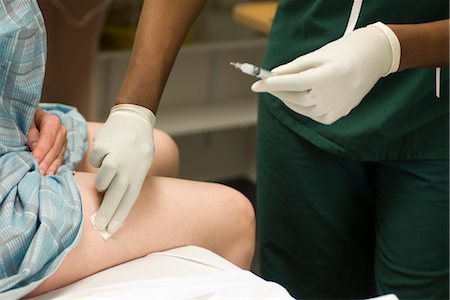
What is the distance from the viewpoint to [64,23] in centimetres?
214

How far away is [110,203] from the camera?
1024 millimetres

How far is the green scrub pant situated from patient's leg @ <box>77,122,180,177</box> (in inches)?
7.9

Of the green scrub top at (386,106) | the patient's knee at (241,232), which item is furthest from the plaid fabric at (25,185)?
the green scrub top at (386,106)

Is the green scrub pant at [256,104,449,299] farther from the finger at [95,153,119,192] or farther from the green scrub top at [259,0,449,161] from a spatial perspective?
the finger at [95,153,119,192]

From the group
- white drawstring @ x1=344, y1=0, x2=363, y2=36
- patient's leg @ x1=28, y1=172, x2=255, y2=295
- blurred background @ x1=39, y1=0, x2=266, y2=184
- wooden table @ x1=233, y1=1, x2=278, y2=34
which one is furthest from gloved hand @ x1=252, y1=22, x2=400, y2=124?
blurred background @ x1=39, y1=0, x2=266, y2=184

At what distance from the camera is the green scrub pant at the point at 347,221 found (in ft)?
4.31

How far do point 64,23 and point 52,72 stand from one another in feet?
0.52

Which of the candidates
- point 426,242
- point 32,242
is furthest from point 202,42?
point 32,242

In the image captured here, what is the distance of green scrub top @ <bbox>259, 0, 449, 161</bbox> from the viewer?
1231 millimetres

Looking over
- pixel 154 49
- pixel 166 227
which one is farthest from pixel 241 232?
pixel 154 49

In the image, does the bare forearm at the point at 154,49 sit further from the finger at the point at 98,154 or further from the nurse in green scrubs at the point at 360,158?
the nurse in green scrubs at the point at 360,158

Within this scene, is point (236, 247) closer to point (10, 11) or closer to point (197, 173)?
point (10, 11)

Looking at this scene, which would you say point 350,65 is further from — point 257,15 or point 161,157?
point 257,15

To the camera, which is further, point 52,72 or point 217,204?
point 52,72
